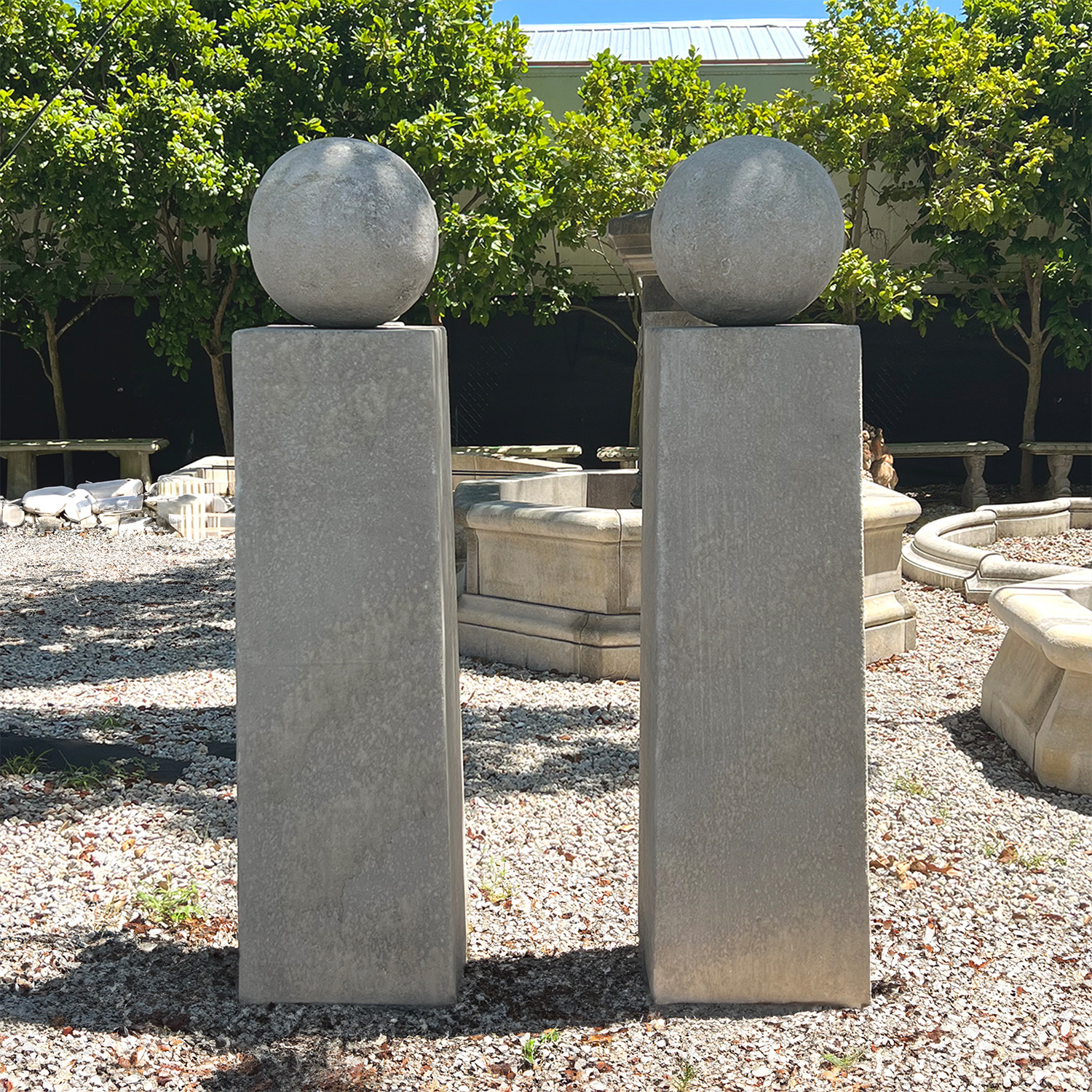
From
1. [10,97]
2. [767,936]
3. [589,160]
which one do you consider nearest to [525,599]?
[767,936]

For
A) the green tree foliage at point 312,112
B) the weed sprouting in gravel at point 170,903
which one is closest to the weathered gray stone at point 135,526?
the green tree foliage at point 312,112

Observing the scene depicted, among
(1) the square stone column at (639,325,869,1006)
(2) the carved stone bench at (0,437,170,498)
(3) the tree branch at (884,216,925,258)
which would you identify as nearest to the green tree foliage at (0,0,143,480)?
(2) the carved stone bench at (0,437,170,498)

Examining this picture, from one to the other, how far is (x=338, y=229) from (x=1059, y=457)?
1223 centimetres

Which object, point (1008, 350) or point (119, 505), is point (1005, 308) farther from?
point (119, 505)

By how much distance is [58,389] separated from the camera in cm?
1420

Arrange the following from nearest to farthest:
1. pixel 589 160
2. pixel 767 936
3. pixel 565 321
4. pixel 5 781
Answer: pixel 767 936 → pixel 5 781 → pixel 589 160 → pixel 565 321

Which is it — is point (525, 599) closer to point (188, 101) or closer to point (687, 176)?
point (687, 176)

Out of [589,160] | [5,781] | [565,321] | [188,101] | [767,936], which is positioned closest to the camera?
[767,936]

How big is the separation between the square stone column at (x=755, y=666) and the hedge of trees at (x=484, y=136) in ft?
32.1

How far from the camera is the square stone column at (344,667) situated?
2.68 meters

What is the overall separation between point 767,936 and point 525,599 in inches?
152

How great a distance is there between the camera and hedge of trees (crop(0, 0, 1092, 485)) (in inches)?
452

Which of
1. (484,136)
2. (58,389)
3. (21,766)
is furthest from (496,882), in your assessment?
(58,389)

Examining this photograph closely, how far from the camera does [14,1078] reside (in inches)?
101
